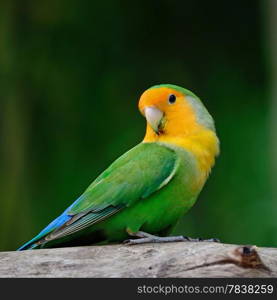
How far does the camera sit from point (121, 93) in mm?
7008

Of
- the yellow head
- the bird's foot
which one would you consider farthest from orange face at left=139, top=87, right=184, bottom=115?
the bird's foot

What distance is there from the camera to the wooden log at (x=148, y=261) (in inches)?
115

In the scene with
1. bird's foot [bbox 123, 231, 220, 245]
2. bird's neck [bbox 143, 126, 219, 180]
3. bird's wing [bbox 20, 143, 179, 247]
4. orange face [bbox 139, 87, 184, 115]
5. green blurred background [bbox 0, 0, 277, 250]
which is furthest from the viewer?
green blurred background [bbox 0, 0, 277, 250]

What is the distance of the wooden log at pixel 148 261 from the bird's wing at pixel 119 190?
0.96ft

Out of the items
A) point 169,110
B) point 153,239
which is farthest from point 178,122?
point 153,239

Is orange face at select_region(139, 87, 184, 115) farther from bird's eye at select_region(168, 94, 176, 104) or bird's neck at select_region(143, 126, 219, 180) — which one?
bird's neck at select_region(143, 126, 219, 180)

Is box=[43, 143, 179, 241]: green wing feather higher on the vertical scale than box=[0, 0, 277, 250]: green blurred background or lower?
lower

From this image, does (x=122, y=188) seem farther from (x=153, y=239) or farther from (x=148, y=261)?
(x=148, y=261)

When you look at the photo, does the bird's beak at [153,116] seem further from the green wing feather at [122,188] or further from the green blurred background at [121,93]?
the green blurred background at [121,93]

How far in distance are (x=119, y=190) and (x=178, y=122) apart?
26.3 inches

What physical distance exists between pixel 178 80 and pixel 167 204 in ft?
12.0

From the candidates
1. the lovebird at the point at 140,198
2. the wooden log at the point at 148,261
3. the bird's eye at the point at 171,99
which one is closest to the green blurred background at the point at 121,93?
the bird's eye at the point at 171,99

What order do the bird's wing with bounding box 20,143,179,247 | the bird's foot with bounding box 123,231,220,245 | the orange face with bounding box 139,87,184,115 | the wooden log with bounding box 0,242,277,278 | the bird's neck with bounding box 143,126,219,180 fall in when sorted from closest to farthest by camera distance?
the wooden log with bounding box 0,242,277,278 < the bird's foot with bounding box 123,231,220,245 < the bird's wing with bounding box 20,143,179,247 < the bird's neck with bounding box 143,126,219,180 < the orange face with bounding box 139,87,184,115

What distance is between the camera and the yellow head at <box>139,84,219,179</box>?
12.9 ft
